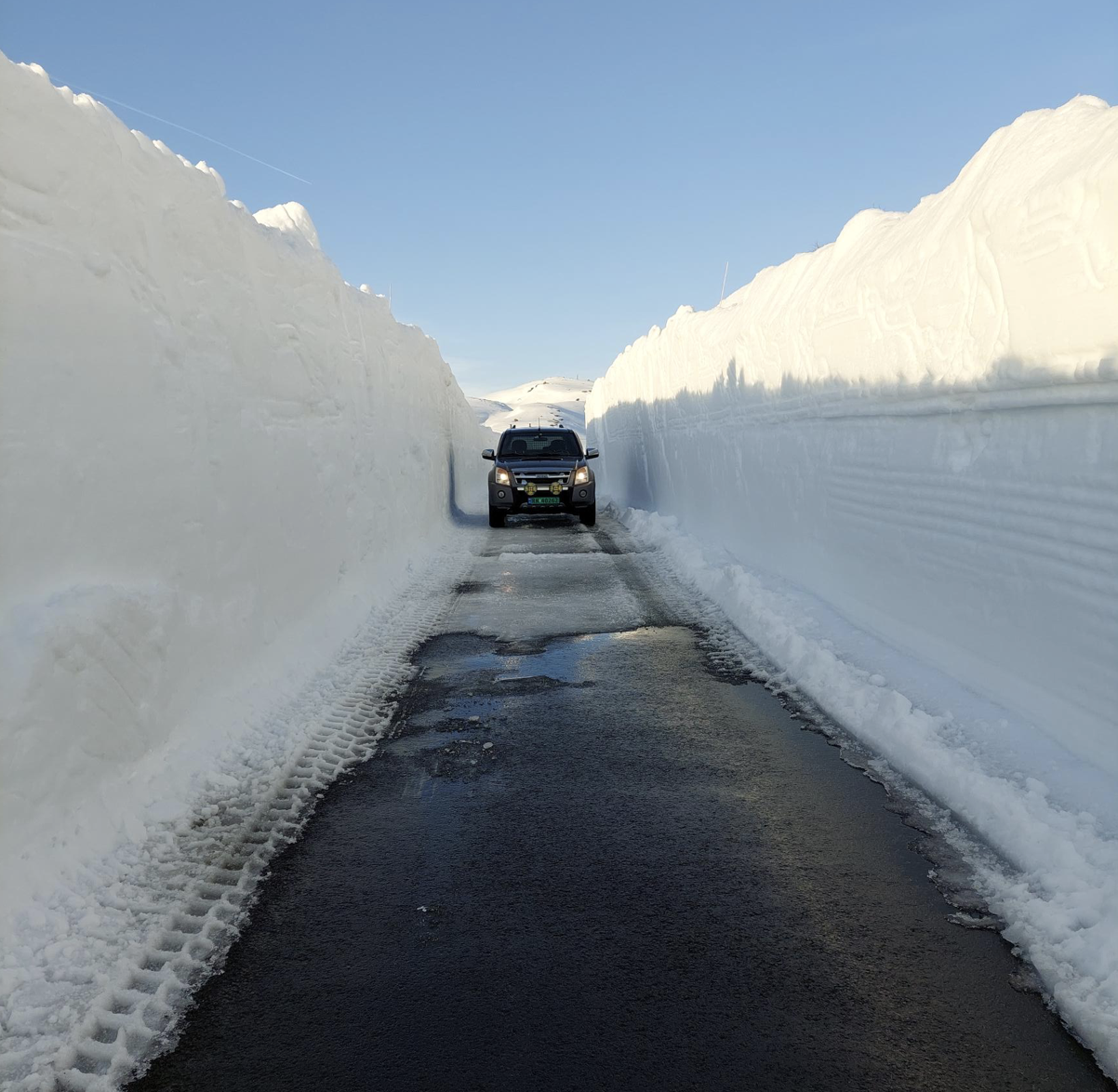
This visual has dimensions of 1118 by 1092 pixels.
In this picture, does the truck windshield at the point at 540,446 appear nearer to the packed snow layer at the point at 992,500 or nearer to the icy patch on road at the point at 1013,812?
the packed snow layer at the point at 992,500

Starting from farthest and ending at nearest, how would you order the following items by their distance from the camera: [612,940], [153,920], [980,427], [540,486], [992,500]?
[540,486], [980,427], [992,500], [153,920], [612,940]

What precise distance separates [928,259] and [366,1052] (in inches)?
249

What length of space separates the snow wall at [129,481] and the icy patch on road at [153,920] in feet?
0.70

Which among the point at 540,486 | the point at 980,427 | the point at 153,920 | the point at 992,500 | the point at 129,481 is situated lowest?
the point at 153,920

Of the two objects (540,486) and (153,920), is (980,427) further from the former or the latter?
(540,486)

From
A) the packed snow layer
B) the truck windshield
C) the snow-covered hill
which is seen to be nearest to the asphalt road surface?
the packed snow layer

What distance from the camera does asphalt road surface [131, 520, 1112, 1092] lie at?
8.41 feet

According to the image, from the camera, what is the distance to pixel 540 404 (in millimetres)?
161625

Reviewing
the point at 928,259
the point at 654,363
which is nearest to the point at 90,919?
the point at 928,259

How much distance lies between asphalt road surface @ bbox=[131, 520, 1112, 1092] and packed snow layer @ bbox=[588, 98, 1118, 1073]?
40 centimetres

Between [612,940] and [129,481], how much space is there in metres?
3.46

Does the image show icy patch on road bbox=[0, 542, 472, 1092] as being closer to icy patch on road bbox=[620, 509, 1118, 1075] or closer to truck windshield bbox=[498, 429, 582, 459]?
icy patch on road bbox=[620, 509, 1118, 1075]

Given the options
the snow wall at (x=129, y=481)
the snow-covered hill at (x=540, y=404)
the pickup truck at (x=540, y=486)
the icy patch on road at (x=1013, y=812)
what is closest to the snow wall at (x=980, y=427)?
the icy patch on road at (x=1013, y=812)

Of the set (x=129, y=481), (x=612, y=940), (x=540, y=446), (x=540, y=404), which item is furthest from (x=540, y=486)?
(x=540, y=404)
